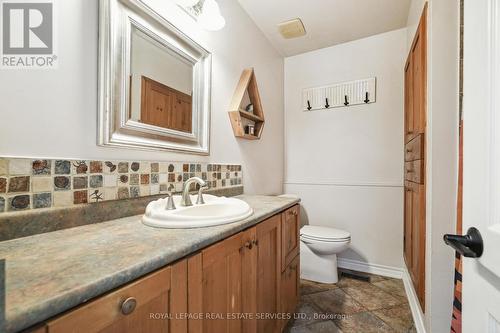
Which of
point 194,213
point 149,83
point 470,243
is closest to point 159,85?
point 149,83

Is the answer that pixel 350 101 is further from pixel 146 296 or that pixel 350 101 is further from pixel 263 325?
pixel 146 296

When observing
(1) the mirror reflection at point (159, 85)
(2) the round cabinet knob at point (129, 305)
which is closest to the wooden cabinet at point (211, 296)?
(2) the round cabinet knob at point (129, 305)

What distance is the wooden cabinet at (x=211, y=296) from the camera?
454mm

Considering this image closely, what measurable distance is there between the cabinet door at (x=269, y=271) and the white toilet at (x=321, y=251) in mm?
808

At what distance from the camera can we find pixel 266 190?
2.34 meters

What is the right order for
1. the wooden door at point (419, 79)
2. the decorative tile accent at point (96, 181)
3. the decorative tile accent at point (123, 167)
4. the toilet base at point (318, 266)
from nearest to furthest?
the decorative tile accent at point (96, 181) → the decorative tile accent at point (123, 167) → the wooden door at point (419, 79) → the toilet base at point (318, 266)

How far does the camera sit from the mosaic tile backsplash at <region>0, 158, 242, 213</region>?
0.68 meters

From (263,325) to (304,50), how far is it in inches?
105

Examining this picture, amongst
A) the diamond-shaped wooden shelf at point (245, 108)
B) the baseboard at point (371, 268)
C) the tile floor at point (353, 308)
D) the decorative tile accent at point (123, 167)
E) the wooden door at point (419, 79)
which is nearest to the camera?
the decorative tile accent at point (123, 167)

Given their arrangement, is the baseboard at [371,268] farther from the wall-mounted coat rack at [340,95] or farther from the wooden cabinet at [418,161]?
the wall-mounted coat rack at [340,95]

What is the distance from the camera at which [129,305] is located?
485 millimetres

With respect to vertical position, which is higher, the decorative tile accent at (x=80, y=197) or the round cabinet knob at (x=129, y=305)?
the decorative tile accent at (x=80, y=197)

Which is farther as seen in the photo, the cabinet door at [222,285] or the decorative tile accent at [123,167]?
the decorative tile accent at [123,167]

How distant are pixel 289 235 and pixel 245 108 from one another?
3.67 ft
